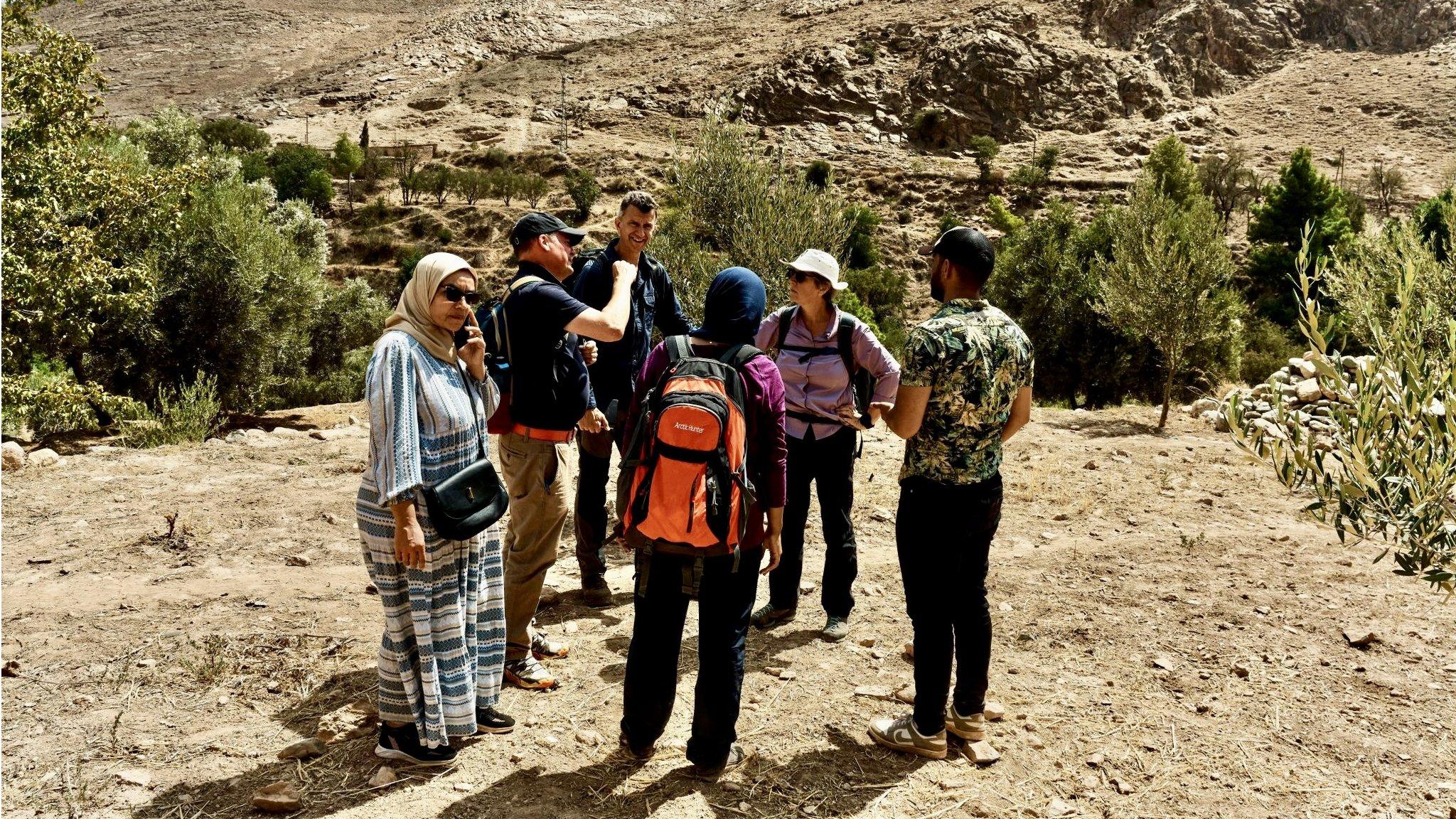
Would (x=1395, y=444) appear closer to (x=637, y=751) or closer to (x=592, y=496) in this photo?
(x=637, y=751)

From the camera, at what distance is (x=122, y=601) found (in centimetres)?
539

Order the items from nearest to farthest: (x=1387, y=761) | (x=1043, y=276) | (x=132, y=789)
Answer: (x=132, y=789) < (x=1387, y=761) < (x=1043, y=276)

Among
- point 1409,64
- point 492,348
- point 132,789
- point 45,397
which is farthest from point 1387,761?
point 1409,64

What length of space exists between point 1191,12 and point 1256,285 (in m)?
58.0

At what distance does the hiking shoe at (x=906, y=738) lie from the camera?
3.84 meters

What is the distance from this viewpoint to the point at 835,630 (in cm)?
518

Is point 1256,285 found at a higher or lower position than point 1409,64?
lower

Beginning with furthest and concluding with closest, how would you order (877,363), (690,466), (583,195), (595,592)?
(583,195) → (595,592) → (877,363) → (690,466)

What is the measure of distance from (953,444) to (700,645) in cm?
130

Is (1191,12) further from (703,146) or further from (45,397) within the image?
(45,397)

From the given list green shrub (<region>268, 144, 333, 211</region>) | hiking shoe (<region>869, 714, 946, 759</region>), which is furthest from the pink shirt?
green shrub (<region>268, 144, 333, 211</region>)

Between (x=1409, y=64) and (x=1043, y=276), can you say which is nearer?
(x=1043, y=276)

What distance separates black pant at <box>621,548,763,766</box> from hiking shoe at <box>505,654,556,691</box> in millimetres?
908

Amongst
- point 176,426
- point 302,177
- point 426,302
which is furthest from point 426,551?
point 302,177
